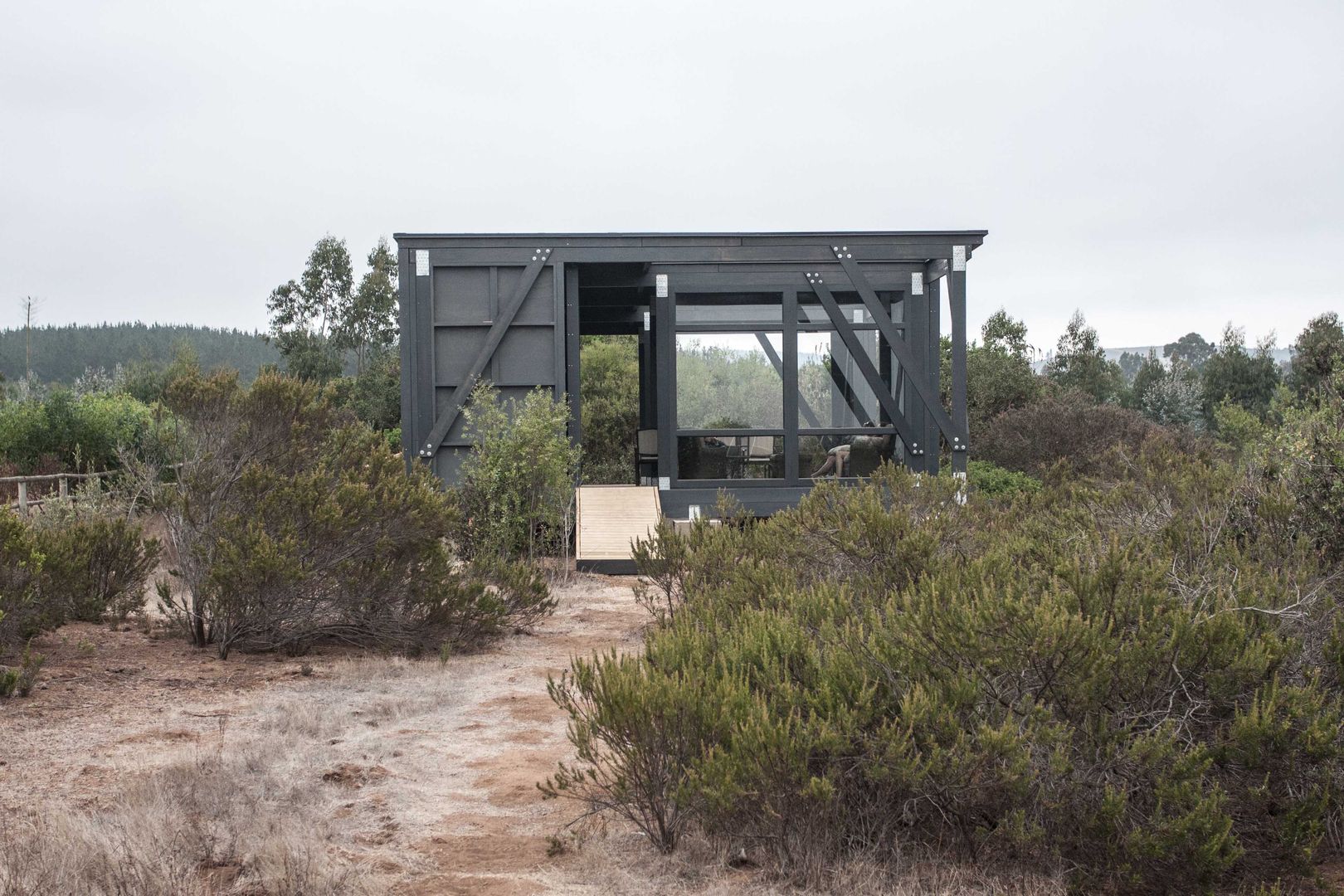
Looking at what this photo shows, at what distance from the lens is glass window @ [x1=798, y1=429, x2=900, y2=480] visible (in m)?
13.5

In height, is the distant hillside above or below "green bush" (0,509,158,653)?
above

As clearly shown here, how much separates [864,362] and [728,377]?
1.65m

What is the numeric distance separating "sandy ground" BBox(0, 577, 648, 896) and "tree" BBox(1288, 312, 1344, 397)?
24.1m

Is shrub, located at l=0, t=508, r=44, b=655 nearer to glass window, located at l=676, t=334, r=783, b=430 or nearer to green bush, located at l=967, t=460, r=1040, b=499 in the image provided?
glass window, located at l=676, t=334, r=783, b=430

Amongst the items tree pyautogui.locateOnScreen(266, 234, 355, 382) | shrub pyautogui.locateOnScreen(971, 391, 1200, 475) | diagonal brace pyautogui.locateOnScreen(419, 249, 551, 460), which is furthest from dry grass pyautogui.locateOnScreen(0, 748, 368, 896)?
tree pyautogui.locateOnScreen(266, 234, 355, 382)

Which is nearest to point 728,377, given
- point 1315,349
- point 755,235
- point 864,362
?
point 864,362

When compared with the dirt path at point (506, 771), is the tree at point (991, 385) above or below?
above

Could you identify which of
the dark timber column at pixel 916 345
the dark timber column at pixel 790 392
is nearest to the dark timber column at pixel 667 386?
the dark timber column at pixel 790 392

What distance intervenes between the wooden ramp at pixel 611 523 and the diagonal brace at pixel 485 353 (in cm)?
182

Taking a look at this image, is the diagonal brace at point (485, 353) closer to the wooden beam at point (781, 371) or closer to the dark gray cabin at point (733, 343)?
the dark gray cabin at point (733, 343)

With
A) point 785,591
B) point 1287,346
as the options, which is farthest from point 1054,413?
point 1287,346

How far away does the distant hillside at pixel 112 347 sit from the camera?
6881cm

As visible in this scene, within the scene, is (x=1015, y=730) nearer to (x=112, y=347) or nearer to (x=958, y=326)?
(x=958, y=326)

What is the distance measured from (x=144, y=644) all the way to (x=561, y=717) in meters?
3.42
